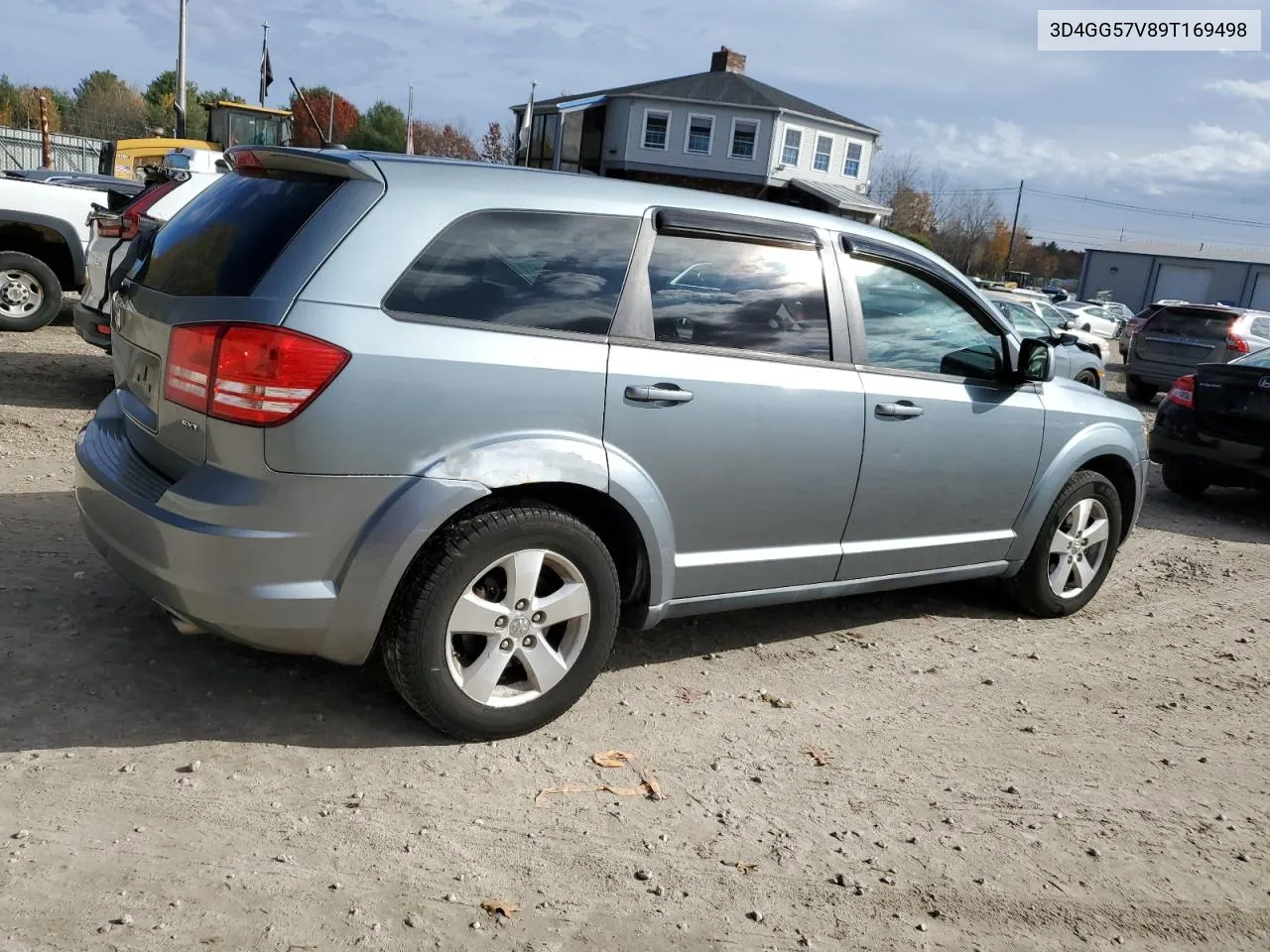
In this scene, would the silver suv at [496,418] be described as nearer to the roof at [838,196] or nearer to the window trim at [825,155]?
the roof at [838,196]

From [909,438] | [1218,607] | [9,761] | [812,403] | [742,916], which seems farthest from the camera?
[1218,607]

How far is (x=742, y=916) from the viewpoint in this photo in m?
2.95

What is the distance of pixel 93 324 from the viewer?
7.76 metres

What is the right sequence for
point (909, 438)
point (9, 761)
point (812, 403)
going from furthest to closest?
point (909, 438), point (812, 403), point (9, 761)

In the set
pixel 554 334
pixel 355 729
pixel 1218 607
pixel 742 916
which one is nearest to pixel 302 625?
pixel 355 729

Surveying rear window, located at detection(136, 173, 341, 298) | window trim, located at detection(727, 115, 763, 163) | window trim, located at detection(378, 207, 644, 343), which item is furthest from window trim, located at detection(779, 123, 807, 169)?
rear window, located at detection(136, 173, 341, 298)

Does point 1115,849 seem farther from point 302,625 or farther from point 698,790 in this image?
point 302,625

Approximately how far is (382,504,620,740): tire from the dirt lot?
154mm

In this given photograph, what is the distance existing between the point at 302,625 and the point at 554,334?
48.2 inches

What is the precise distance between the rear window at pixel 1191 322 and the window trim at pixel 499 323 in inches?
616

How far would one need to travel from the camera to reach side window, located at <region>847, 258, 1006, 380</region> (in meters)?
4.64

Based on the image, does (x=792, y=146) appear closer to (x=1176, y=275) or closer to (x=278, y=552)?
(x=1176, y=275)

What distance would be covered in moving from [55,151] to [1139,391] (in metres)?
40.0

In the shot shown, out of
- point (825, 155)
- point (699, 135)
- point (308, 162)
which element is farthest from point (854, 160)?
point (308, 162)
